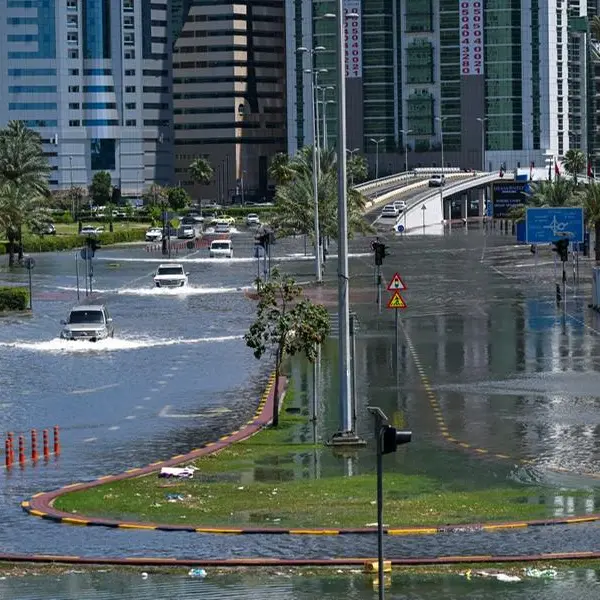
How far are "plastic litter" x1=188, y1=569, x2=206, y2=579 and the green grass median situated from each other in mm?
3332

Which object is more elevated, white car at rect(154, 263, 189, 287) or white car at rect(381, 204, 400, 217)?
white car at rect(381, 204, 400, 217)

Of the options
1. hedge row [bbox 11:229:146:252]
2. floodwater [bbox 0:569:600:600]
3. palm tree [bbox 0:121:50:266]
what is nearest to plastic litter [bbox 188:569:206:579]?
floodwater [bbox 0:569:600:600]

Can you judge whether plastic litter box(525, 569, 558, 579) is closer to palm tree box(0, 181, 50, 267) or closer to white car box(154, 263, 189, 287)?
white car box(154, 263, 189, 287)

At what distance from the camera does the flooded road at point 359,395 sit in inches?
1002

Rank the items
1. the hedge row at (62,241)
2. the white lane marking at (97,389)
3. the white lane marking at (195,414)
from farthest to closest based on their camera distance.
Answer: the hedge row at (62,241) < the white lane marking at (97,389) < the white lane marking at (195,414)

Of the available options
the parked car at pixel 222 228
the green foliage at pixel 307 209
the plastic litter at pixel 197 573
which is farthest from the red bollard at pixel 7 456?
the parked car at pixel 222 228

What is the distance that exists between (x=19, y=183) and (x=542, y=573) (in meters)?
123

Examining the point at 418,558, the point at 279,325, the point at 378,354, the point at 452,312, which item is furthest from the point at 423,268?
the point at 418,558

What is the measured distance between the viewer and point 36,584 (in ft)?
74.0

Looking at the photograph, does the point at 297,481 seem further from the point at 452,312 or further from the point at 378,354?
the point at 452,312

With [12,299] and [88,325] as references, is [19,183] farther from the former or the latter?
[88,325]

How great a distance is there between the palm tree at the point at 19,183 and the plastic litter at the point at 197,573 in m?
84.7

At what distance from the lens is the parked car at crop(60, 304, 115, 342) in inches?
2333

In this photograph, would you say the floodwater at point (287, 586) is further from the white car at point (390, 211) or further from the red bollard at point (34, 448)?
the white car at point (390, 211)
